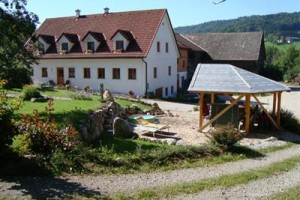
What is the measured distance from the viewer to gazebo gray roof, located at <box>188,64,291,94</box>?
1677 cm

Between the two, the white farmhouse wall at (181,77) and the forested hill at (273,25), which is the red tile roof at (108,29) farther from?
the forested hill at (273,25)

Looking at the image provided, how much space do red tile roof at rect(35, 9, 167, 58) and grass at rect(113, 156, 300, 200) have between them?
875 inches

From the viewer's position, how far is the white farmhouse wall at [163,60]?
111ft

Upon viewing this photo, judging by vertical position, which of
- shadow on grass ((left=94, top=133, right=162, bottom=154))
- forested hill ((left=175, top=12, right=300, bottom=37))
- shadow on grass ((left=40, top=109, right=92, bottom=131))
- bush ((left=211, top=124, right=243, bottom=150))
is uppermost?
forested hill ((left=175, top=12, right=300, bottom=37))

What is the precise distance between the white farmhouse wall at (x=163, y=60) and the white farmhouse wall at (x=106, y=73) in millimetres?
1042

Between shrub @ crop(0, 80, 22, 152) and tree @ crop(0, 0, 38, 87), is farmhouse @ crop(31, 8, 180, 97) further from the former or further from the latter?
shrub @ crop(0, 80, 22, 152)

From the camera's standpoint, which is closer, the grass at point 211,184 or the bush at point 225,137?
the grass at point 211,184

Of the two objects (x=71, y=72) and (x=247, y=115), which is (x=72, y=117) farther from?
(x=71, y=72)

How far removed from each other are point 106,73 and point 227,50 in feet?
83.5

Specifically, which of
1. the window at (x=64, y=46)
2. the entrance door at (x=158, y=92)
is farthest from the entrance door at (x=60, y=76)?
the entrance door at (x=158, y=92)

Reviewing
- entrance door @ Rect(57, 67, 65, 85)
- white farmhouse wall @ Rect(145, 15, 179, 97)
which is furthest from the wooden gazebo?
entrance door @ Rect(57, 67, 65, 85)

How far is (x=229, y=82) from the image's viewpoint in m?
17.5

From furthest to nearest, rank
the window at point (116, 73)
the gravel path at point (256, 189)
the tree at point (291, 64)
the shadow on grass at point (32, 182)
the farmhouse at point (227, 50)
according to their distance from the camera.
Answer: the tree at point (291, 64)
the farmhouse at point (227, 50)
the window at point (116, 73)
the gravel path at point (256, 189)
the shadow on grass at point (32, 182)

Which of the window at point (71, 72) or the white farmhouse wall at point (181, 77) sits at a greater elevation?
the window at point (71, 72)
